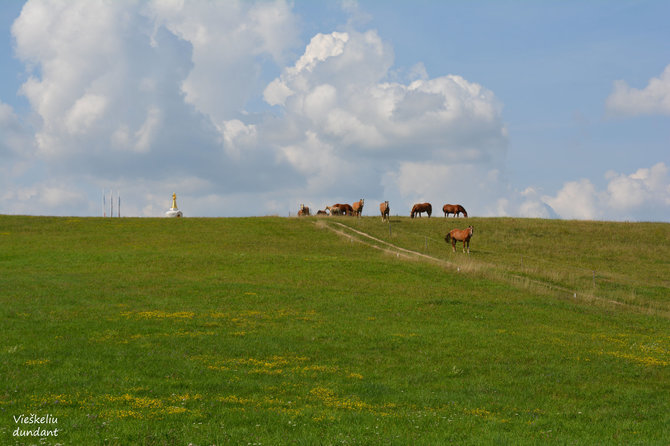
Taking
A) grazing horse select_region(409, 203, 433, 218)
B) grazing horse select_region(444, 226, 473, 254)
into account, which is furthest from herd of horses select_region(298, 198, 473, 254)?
grazing horse select_region(444, 226, 473, 254)

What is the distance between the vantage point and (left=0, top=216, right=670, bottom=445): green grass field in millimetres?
13008

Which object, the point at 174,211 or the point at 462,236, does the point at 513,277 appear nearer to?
the point at 462,236

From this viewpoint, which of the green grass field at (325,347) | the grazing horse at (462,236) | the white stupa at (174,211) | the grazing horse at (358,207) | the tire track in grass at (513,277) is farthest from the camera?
the white stupa at (174,211)

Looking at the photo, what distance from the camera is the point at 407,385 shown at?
56.4ft

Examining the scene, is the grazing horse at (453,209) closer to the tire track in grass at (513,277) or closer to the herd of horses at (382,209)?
the herd of horses at (382,209)

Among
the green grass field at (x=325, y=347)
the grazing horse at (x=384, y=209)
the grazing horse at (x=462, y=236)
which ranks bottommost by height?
the green grass field at (x=325, y=347)

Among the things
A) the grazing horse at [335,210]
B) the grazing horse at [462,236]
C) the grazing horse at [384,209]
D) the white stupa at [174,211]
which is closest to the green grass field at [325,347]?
the grazing horse at [462,236]

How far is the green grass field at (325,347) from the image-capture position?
42.7 feet

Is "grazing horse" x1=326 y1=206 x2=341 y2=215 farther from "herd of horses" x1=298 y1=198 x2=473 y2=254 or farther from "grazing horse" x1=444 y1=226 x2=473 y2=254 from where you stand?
"grazing horse" x1=444 y1=226 x2=473 y2=254

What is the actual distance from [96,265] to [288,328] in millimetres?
24843

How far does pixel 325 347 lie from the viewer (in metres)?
21.5

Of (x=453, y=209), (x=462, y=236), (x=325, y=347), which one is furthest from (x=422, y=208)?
(x=325, y=347)

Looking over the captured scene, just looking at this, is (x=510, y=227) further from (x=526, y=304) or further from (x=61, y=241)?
(x=61, y=241)

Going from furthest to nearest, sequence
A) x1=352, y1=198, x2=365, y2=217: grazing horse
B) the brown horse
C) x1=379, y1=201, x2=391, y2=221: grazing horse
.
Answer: the brown horse
x1=352, y1=198, x2=365, y2=217: grazing horse
x1=379, y1=201, x2=391, y2=221: grazing horse
